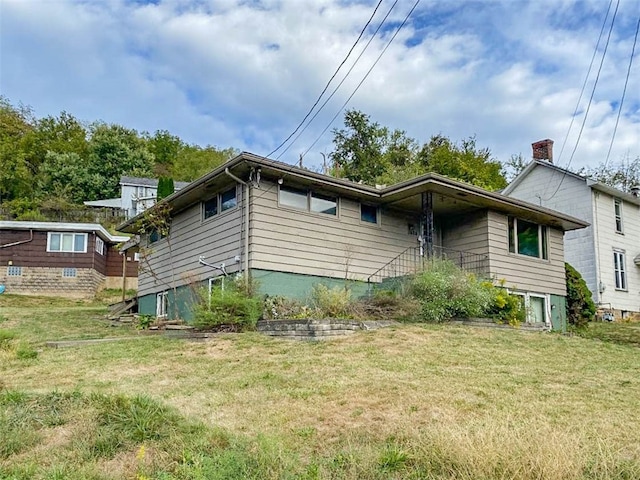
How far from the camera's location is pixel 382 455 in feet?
15.2

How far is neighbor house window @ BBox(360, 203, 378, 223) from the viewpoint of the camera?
1497cm

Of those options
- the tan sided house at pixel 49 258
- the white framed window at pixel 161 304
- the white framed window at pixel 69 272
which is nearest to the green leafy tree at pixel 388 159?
the tan sided house at pixel 49 258

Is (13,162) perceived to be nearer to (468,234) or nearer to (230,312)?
(230,312)

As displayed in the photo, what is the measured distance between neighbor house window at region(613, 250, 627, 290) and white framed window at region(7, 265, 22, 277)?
88.5 feet

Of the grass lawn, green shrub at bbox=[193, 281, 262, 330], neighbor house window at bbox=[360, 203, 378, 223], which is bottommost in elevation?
the grass lawn

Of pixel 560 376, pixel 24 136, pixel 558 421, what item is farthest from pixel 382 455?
pixel 24 136

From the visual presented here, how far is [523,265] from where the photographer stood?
16422mm

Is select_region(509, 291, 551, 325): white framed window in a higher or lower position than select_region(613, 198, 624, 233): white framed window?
lower

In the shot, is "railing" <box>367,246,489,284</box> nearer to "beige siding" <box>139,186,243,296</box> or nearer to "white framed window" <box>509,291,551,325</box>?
"white framed window" <box>509,291,551,325</box>

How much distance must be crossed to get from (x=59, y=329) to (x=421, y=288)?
9.39m

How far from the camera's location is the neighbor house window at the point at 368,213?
49.1 feet

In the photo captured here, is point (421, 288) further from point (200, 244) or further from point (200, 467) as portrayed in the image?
point (200, 467)

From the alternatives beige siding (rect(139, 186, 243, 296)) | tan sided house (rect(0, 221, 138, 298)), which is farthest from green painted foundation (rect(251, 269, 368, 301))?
tan sided house (rect(0, 221, 138, 298))

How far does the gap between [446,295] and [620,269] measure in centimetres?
→ 1312
